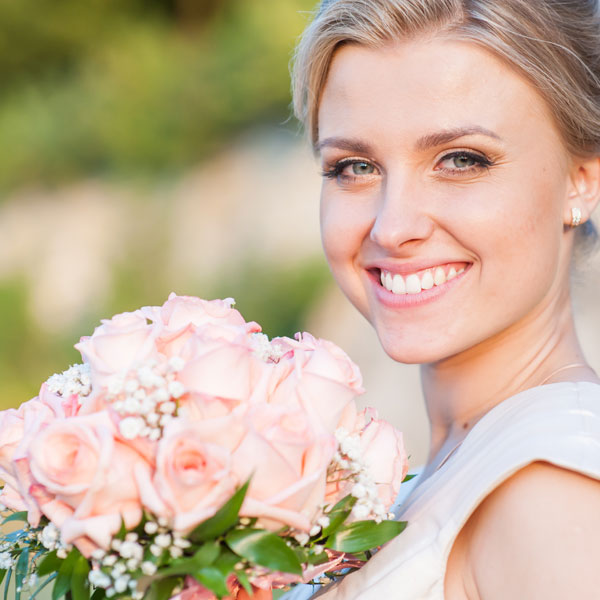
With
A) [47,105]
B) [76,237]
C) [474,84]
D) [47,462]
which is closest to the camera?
[47,462]

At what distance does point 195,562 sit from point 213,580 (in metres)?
0.05

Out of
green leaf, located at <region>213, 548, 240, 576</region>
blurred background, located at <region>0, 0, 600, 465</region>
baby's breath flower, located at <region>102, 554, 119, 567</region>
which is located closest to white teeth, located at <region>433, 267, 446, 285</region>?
green leaf, located at <region>213, 548, 240, 576</region>

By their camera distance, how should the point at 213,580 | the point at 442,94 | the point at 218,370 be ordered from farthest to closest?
1. the point at 442,94
2. the point at 218,370
3. the point at 213,580

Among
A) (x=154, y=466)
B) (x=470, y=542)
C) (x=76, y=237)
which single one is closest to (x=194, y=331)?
(x=154, y=466)

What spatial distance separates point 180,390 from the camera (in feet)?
4.73

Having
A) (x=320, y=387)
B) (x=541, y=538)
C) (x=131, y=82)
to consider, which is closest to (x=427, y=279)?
(x=320, y=387)

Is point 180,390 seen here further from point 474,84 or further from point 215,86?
point 215,86

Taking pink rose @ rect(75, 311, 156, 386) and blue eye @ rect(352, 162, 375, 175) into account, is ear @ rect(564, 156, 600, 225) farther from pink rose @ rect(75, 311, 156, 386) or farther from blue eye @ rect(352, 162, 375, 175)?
pink rose @ rect(75, 311, 156, 386)

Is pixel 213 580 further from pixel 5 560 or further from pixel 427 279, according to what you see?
pixel 427 279

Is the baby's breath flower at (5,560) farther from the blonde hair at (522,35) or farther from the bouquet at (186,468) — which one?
the blonde hair at (522,35)

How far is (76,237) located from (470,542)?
10.4 meters

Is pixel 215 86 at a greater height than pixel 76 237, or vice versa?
pixel 215 86

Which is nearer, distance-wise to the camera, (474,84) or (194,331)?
(194,331)

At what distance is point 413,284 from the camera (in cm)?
206
